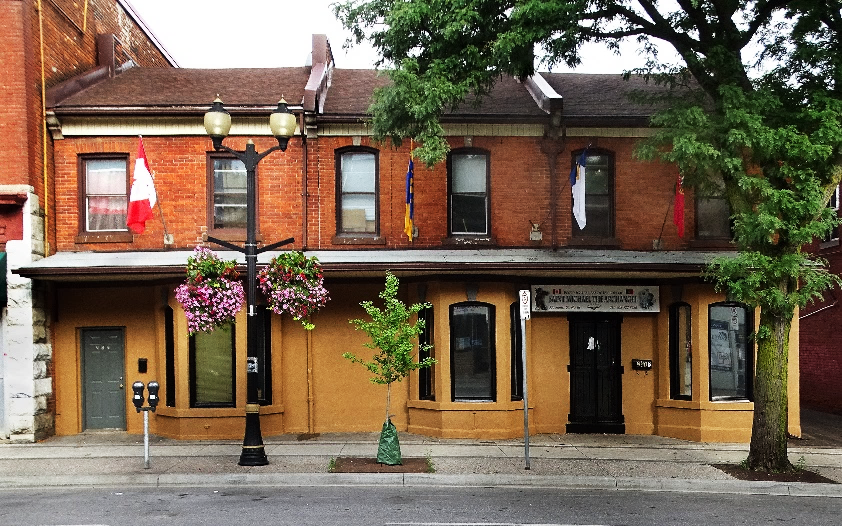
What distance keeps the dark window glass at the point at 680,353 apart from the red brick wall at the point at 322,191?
55.2 inches

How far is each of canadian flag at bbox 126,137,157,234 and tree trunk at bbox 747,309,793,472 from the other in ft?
35.0

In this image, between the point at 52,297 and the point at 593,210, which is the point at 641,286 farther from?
the point at 52,297

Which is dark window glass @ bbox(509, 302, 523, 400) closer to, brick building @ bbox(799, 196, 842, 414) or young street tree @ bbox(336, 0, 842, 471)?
young street tree @ bbox(336, 0, 842, 471)

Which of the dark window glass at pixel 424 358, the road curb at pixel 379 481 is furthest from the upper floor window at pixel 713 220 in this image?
the road curb at pixel 379 481

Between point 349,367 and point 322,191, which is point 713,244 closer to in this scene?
point 349,367

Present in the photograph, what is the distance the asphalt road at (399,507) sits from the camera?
9266 millimetres

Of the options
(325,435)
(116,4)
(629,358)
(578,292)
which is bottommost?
(325,435)

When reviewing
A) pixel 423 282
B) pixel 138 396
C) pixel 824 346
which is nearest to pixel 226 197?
pixel 423 282

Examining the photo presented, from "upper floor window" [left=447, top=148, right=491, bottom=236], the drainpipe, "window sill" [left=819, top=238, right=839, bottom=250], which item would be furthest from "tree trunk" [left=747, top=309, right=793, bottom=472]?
"window sill" [left=819, top=238, right=839, bottom=250]

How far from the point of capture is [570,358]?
16281 mm

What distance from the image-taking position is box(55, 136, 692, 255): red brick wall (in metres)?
15.9

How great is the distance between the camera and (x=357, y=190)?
1622 centimetres

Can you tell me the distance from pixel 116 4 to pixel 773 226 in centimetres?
1664

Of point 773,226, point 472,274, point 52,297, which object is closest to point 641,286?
point 472,274
